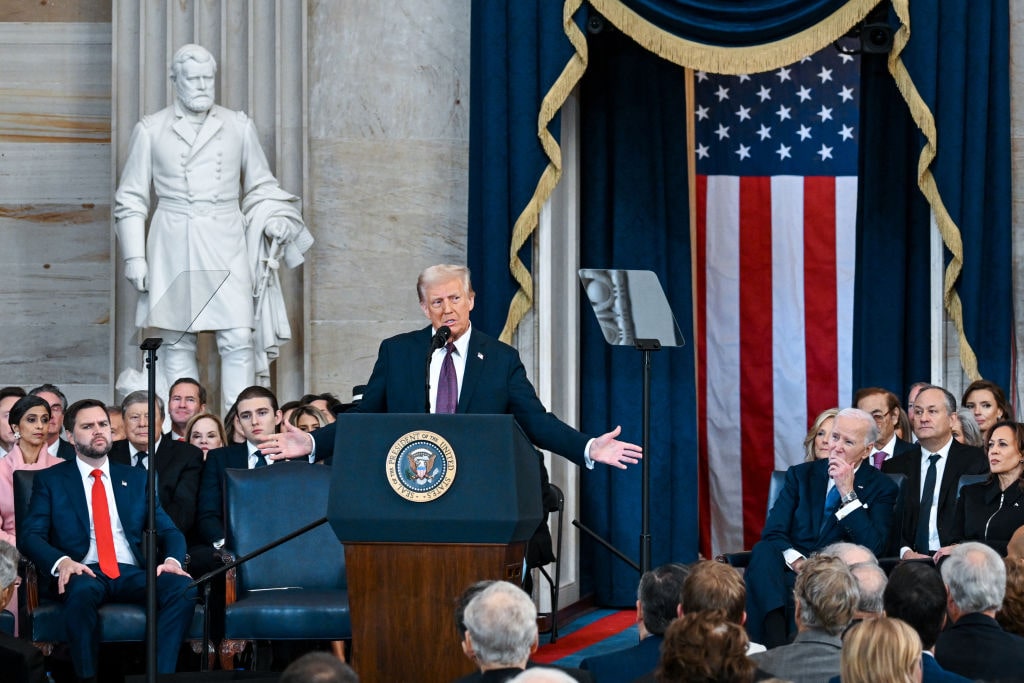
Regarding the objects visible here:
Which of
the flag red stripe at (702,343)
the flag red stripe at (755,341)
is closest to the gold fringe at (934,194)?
the flag red stripe at (755,341)

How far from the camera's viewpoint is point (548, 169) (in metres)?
7.76

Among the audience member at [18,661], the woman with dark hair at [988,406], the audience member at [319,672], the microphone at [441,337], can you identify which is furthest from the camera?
the woman with dark hair at [988,406]

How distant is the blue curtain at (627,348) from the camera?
852cm

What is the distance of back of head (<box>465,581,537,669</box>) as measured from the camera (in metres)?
3.55

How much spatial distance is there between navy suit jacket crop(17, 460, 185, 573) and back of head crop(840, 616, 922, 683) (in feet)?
11.5

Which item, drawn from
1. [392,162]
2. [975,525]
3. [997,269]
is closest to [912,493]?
[975,525]

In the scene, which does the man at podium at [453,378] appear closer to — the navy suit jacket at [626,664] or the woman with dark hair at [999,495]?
the navy suit jacket at [626,664]

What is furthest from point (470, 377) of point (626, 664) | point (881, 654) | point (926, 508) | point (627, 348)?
point (627, 348)

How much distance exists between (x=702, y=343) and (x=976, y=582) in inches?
208

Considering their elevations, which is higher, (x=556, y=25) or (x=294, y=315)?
(x=556, y=25)

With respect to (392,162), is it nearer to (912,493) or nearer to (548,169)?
(548,169)

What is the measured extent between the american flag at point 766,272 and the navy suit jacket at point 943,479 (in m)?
2.41

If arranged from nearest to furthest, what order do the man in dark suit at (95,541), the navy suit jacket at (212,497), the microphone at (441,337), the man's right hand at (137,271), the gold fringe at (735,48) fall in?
the microphone at (441,337) → the man in dark suit at (95,541) → the navy suit jacket at (212,497) → the gold fringe at (735,48) → the man's right hand at (137,271)

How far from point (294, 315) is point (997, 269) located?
3.41 meters
